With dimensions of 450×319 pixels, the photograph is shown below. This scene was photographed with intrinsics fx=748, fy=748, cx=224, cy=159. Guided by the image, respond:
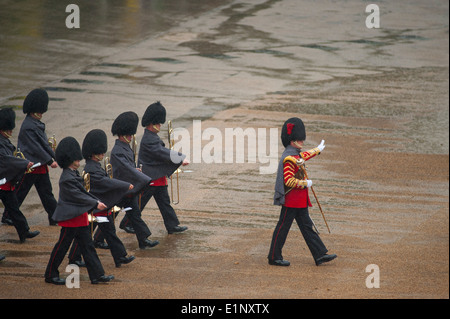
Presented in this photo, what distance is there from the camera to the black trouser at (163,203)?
37.4 ft

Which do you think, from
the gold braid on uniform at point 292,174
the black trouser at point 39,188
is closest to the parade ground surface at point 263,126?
the black trouser at point 39,188

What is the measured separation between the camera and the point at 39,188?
11.7 m

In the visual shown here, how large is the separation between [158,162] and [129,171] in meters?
0.92

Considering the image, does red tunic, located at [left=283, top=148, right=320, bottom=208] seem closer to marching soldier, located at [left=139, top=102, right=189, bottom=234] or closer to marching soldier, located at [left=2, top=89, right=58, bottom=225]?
marching soldier, located at [left=139, top=102, right=189, bottom=234]

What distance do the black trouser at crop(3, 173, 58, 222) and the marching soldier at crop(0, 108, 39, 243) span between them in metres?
0.51

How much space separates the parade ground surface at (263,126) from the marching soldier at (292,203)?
199 millimetres

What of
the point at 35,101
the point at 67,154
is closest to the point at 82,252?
the point at 67,154

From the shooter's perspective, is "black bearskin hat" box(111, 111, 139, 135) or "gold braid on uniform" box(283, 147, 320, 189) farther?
"black bearskin hat" box(111, 111, 139, 135)

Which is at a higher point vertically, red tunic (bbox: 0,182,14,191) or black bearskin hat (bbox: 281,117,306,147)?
black bearskin hat (bbox: 281,117,306,147)

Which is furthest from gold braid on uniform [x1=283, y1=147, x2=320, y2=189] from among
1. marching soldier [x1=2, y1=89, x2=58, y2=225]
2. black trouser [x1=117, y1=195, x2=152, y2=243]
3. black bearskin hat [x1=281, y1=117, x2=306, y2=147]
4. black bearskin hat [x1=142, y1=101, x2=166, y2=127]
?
marching soldier [x1=2, y1=89, x2=58, y2=225]

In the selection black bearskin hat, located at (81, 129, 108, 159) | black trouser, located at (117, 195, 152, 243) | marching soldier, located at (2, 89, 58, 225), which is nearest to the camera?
black bearskin hat, located at (81, 129, 108, 159)

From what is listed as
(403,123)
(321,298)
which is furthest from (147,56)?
(321,298)

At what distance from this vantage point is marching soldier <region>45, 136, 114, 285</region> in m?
9.21

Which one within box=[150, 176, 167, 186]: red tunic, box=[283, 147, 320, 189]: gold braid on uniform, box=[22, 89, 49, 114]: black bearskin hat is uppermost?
box=[22, 89, 49, 114]: black bearskin hat
